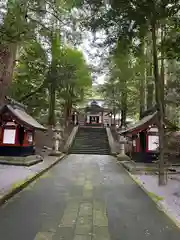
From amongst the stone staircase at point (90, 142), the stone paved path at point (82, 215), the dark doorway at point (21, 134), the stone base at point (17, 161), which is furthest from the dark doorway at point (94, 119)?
the stone paved path at point (82, 215)

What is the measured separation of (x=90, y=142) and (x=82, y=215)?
24554 millimetres

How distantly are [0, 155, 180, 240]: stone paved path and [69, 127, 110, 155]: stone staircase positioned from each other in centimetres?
1780

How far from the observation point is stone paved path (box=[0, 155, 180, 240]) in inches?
197

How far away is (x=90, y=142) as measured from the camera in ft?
101

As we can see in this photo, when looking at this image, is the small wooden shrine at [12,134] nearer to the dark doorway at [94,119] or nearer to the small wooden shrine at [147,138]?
the small wooden shrine at [147,138]

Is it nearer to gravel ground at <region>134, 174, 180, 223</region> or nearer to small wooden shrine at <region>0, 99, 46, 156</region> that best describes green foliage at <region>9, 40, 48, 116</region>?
small wooden shrine at <region>0, 99, 46, 156</region>

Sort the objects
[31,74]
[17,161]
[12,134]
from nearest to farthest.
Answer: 1. [17,161]
2. [12,134]
3. [31,74]

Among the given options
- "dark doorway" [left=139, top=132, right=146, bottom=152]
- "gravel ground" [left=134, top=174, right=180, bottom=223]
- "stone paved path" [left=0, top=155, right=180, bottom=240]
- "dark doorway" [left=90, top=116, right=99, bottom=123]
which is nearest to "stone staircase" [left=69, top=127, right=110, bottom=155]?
"dark doorway" [left=139, top=132, right=146, bottom=152]

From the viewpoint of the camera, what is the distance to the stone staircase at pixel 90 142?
27.8 meters

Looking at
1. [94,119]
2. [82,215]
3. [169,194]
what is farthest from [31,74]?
[94,119]

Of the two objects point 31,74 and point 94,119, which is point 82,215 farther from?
point 94,119

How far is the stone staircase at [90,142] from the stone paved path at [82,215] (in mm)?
17796

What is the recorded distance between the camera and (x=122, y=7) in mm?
9484

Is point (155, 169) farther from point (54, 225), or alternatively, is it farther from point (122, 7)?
point (54, 225)
